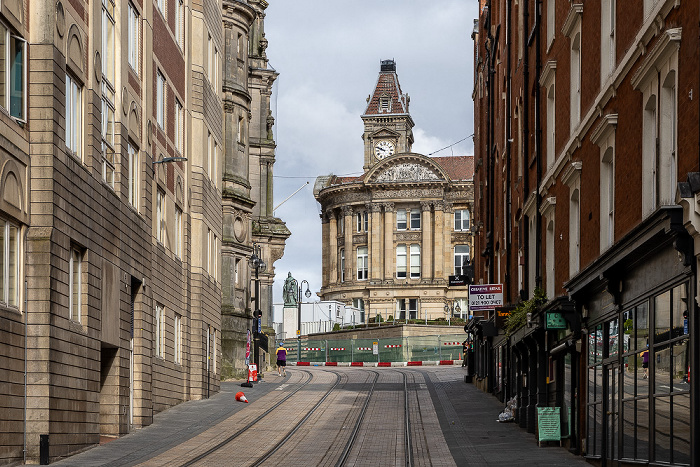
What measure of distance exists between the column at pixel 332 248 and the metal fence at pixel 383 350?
2658 centimetres

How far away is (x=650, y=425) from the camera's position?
15.5m

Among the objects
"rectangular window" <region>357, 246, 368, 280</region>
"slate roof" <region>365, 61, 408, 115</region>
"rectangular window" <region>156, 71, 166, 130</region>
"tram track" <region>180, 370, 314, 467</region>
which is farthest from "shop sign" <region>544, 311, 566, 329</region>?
"slate roof" <region>365, 61, 408, 115</region>

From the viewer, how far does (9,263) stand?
1927 cm

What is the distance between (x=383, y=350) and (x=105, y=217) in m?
54.9

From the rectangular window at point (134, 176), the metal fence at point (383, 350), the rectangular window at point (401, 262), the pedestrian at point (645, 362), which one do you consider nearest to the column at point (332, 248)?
the rectangular window at point (401, 262)

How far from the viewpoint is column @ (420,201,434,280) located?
335 ft

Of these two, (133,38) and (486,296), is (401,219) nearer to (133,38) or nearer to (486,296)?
(486,296)

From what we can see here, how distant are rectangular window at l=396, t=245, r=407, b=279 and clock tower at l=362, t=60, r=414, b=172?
1972 cm

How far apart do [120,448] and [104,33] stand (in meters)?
9.18

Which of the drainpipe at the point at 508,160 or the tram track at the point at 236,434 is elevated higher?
→ the drainpipe at the point at 508,160

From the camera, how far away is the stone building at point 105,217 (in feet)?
65.1

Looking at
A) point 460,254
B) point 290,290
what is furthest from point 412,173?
point 290,290

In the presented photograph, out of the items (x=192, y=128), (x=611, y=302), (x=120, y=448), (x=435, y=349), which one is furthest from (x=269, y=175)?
(x=611, y=302)

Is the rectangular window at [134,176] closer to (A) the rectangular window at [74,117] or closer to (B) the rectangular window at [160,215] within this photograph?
(B) the rectangular window at [160,215]
